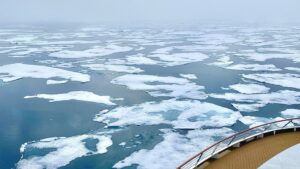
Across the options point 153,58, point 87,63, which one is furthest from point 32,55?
point 153,58

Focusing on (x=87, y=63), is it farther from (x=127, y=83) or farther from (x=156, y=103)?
(x=156, y=103)

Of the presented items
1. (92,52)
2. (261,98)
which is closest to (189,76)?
(261,98)

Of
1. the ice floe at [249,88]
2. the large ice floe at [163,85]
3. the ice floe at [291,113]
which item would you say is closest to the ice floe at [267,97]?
the ice floe at [249,88]

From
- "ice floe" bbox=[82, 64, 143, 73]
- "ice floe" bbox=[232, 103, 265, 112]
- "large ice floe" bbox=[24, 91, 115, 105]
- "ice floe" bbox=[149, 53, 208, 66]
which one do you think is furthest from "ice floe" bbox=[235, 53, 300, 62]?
"large ice floe" bbox=[24, 91, 115, 105]

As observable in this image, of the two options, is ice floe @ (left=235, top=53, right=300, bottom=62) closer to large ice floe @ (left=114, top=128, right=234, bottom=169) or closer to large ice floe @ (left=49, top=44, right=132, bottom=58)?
large ice floe @ (left=49, top=44, right=132, bottom=58)

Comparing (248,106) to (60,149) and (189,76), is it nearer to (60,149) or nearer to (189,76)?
(189,76)
